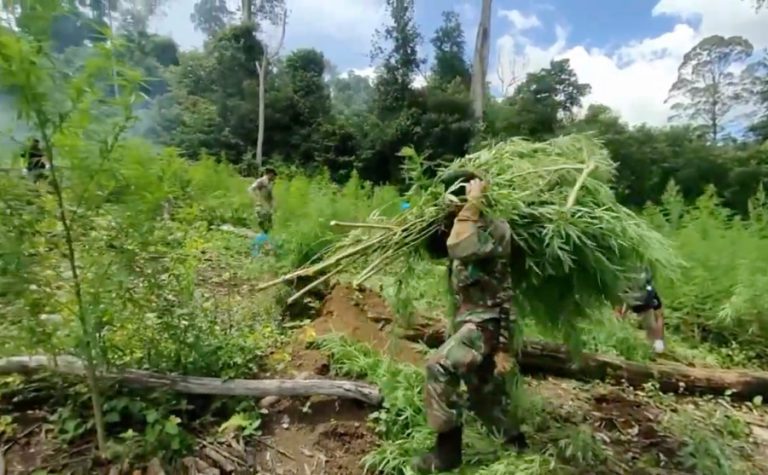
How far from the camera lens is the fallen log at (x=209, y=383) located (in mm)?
→ 3357

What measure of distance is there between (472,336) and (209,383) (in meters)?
1.58

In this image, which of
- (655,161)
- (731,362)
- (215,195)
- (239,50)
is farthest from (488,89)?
(731,362)

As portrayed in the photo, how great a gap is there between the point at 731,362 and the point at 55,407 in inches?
203

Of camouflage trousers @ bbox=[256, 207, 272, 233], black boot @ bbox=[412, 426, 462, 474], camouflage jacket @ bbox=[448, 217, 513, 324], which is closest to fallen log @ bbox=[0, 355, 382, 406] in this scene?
black boot @ bbox=[412, 426, 462, 474]

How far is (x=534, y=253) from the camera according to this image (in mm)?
3135

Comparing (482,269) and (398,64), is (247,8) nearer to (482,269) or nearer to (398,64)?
(398,64)

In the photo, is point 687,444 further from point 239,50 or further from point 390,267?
point 239,50

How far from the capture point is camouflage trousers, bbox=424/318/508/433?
284 centimetres

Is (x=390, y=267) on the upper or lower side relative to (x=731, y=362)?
upper

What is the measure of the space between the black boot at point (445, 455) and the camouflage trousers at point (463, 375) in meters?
0.09

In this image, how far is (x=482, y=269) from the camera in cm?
295

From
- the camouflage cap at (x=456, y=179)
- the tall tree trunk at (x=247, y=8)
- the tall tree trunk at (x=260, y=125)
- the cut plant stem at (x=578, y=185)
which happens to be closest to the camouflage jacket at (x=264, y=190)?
the camouflage cap at (x=456, y=179)

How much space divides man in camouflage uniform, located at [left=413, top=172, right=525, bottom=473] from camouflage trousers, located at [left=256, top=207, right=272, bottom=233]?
208 inches

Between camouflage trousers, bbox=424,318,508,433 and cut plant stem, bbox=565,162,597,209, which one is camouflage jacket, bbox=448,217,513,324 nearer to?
camouflage trousers, bbox=424,318,508,433
